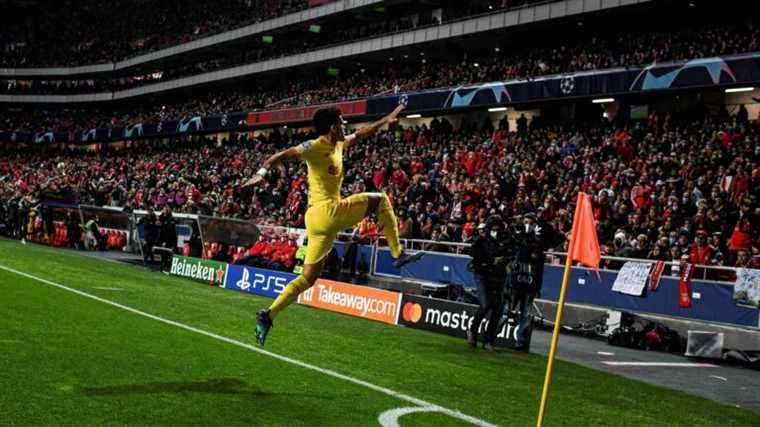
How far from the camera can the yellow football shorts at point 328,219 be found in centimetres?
793

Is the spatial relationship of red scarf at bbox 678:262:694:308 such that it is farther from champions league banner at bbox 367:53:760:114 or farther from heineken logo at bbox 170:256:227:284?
heineken logo at bbox 170:256:227:284

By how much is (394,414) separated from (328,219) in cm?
231

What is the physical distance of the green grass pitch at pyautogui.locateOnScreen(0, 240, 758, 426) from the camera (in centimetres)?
612

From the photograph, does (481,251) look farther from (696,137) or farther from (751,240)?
(696,137)

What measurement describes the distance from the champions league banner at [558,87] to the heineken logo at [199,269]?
50.1ft

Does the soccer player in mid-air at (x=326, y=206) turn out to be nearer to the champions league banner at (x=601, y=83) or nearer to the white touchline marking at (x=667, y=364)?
the white touchline marking at (x=667, y=364)

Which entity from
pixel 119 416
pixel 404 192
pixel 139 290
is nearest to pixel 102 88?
pixel 404 192

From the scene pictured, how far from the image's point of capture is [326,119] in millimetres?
7863

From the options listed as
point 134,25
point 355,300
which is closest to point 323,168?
point 355,300

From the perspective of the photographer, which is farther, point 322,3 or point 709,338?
point 322,3

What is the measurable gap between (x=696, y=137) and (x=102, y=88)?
220 feet

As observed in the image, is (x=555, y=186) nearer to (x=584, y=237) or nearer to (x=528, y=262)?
(x=528, y=262)

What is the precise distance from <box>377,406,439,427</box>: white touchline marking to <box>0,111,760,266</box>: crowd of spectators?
689cm

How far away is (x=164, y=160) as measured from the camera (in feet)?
169
